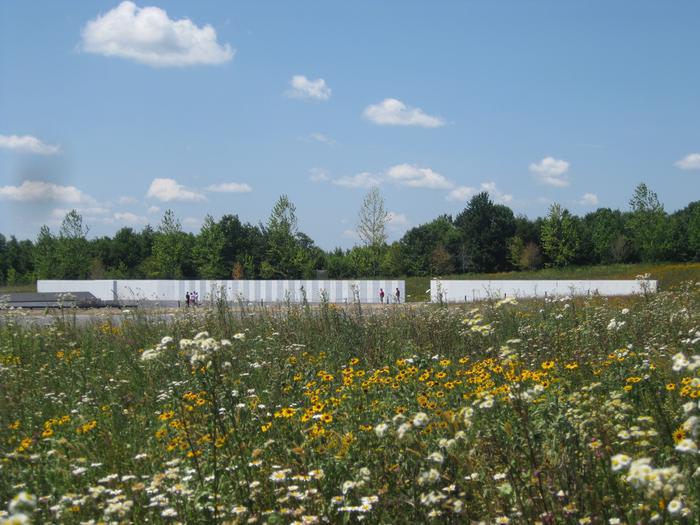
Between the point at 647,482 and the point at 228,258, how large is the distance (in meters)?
66.4

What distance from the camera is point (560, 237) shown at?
6869 cm

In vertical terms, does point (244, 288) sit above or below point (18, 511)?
above

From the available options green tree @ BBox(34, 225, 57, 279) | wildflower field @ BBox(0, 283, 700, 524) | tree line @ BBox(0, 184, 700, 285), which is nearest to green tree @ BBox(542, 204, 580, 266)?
tree line @ BBox(0, 184, 700, 285)

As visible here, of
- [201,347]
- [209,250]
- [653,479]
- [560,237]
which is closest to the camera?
[653,479]

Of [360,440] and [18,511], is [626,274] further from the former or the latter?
[18,511]

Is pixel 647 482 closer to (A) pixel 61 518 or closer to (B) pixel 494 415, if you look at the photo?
(B) pixel 494 415

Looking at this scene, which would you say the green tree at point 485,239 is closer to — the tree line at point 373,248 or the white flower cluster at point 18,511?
the tree line at point 373,248

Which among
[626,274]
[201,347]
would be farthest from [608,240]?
[201,347]

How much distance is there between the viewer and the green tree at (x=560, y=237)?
6756 cm

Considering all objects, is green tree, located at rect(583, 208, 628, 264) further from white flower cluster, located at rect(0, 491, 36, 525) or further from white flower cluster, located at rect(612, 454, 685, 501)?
white flower cluster, located at rect(0, 491, 36, 525)

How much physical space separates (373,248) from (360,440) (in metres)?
48.4

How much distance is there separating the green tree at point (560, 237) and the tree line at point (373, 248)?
11cm

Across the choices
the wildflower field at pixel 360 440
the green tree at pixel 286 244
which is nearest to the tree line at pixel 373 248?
the green tree at pixel 286 244

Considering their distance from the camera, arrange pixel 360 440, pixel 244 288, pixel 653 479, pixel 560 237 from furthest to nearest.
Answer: pixel 560 237
pixel 244 288
pixel 360 440
pixel 653 479
